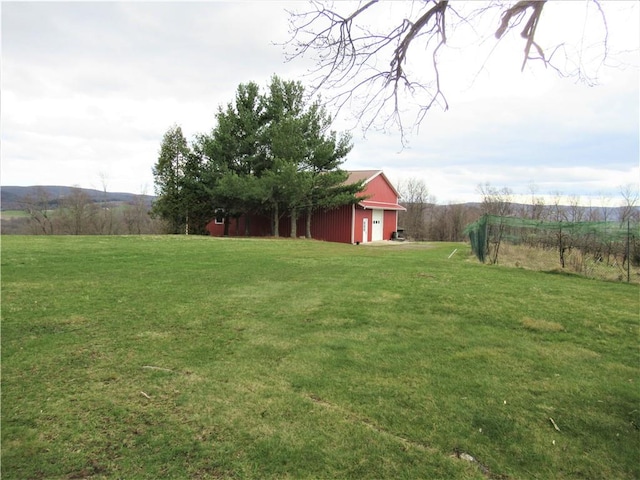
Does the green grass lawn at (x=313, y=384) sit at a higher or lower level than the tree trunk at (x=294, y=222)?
lower

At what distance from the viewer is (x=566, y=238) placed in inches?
434

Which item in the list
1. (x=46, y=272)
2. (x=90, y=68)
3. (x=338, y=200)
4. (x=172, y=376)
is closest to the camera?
(x=172, y=376)

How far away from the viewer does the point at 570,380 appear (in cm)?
356

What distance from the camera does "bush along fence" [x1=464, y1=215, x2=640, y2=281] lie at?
9.90 metres

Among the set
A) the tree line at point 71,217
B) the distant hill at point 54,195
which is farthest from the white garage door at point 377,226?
the distant hill at point 54,195

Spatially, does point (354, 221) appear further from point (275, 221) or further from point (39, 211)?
point (39, 211)

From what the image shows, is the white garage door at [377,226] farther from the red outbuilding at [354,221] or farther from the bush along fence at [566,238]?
the bush along fence at [566,238]

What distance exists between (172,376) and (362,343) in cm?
213

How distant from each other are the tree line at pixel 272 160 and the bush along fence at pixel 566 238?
1037 centimetres

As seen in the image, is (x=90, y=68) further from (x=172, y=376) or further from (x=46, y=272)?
(x=172, y=376)

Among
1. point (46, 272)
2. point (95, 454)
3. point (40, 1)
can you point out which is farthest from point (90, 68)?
point (95, 454)

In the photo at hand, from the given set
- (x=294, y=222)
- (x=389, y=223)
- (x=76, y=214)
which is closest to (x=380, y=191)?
(x=389, y=223)

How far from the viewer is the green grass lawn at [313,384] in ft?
7.63

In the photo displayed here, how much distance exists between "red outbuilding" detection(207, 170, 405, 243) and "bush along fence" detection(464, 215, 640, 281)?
11.4 metres
